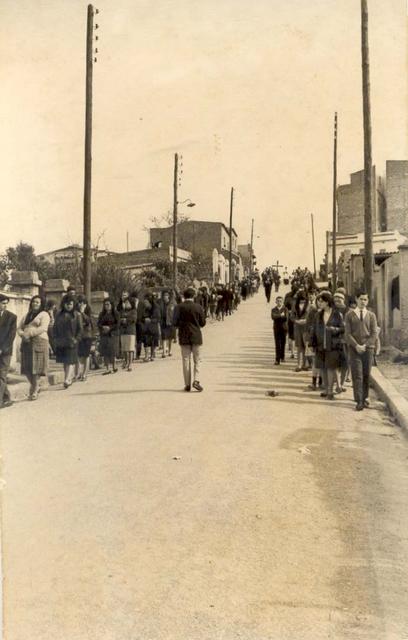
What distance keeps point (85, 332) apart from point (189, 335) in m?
2.51

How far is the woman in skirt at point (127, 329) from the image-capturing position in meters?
15.4

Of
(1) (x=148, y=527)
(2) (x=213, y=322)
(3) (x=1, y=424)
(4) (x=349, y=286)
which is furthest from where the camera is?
(4) (x=349, y=286)

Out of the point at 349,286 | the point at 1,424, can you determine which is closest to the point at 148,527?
the point at 1,424

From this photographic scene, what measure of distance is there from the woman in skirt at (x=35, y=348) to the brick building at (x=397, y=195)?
43.0 meters

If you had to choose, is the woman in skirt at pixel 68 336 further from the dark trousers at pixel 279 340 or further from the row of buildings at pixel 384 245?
the row of buildings at pixel 384 245

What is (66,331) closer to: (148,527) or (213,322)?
(148,527)

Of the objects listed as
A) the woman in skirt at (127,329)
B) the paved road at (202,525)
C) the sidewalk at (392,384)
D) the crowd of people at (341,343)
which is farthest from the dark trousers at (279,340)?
the paved road at (202,525)

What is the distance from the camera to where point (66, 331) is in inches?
501

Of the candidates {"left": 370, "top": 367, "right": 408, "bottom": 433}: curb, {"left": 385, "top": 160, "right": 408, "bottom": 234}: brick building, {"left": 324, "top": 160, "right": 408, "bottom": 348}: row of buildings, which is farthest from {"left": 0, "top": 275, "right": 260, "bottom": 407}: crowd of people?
{"left": 385, "top": 160, "right": 408, "bottom": 234}: brick building

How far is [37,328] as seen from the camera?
11.3 meters

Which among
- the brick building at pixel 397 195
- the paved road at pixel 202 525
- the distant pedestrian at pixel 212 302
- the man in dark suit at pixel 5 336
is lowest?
the paved road at pixel 202 525

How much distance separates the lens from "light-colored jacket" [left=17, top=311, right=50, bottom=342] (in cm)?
1127

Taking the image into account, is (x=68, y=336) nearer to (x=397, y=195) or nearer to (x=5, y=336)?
(x=5, y=336)

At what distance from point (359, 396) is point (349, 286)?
85.0ft
